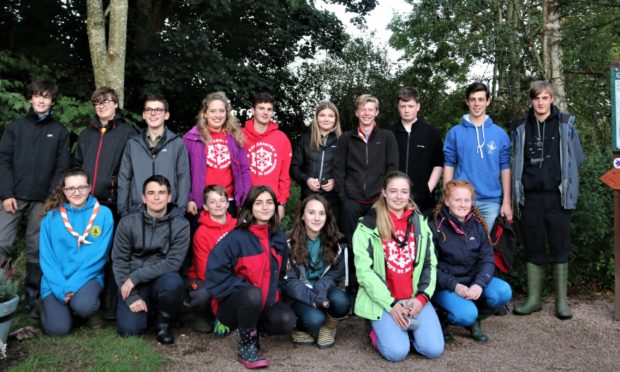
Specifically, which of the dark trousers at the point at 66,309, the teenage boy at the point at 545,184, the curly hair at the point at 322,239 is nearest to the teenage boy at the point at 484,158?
the teenage boy at the point at 545,184

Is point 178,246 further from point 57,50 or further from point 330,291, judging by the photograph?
point 57,50

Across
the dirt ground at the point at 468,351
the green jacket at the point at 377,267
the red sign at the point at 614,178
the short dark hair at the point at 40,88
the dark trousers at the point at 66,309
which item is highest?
the short dark hair at the point at 40,88

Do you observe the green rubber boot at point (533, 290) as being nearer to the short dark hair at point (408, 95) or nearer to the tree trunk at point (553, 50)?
the short dark hair at point (408, 95)

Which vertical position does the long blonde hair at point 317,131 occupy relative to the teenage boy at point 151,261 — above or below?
above

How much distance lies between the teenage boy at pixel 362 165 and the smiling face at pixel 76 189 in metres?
2.29

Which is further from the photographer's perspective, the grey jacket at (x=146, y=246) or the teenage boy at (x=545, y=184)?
Answer: the teenage boy at (x=545, y=184)

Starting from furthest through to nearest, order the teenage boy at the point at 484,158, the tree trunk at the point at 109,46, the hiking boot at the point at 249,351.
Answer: the tree trunk at the point at 109,46, the teenage boy at the point at 484,158, the hiking boot at the point at 249,351

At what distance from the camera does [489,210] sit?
542 centimetres

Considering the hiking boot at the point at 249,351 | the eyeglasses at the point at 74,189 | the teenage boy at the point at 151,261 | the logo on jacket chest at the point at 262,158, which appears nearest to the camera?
the hiking boot at the point at 249,351

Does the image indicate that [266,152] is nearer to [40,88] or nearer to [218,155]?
[218,155]

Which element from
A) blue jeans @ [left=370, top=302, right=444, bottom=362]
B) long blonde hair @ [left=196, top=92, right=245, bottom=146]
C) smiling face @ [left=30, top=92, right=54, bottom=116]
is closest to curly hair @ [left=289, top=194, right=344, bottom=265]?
blue jeans @ [left=370, top=302, right=444, bottom=362]

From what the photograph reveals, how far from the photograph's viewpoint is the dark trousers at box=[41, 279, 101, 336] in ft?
15.2

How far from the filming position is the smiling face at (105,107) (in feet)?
17.4

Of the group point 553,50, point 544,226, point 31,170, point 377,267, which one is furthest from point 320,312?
point 553,50
